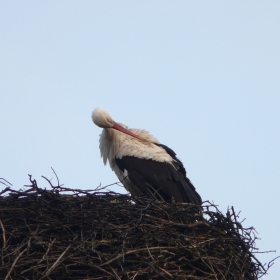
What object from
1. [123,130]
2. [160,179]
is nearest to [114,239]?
[160,179]

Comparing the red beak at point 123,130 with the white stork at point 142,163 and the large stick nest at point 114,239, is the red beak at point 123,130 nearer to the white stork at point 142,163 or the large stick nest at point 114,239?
the white stork at point 142,163

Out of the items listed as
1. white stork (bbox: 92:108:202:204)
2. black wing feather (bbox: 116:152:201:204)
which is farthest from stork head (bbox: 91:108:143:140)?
black wing feather (bbox: 116:152:201:204)

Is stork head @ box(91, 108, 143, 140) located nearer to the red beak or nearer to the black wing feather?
the red beak

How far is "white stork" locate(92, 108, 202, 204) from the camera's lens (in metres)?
6.12

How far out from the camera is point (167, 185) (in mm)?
6137

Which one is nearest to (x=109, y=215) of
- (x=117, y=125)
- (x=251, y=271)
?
(x=251, y=271)

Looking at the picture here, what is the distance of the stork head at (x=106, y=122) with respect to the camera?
6.54 meters

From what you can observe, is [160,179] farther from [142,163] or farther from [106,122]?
[106,122]

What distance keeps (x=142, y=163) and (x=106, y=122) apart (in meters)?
0.57

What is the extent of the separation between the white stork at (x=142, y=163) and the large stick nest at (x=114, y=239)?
2.99 feet

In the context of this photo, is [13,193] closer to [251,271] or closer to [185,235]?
[185,235]

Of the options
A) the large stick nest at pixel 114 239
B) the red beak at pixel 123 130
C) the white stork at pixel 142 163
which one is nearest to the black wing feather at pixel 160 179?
the white stork at pixel 142 163

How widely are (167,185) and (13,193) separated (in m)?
1.63

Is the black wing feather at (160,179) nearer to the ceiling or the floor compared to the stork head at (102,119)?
nearer to the floor
